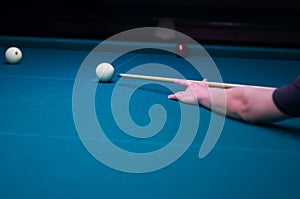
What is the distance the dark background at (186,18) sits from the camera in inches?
194

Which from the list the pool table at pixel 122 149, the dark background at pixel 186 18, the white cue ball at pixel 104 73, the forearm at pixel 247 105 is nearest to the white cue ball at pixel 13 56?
the pool table at pixel 122 149

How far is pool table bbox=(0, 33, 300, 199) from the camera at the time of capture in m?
1.14

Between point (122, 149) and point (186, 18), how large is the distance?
3748mm

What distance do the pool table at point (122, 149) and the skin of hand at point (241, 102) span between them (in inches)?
1.5

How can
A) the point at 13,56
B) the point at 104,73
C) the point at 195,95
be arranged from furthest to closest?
the point at 13,56
the point at 104,73
the point at 195,95

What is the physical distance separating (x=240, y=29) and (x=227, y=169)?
12.7 feet

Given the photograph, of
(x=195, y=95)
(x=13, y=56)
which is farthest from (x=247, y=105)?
(x=13, y=56)

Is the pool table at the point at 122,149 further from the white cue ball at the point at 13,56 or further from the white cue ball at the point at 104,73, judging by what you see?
the white cue ball at the point at 13,56

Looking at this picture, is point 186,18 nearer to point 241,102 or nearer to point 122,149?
point 241,102

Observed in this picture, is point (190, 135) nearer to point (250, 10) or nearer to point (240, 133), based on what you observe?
point (240, 133)

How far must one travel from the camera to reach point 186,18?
196 inches

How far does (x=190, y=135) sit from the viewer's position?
1577 mm

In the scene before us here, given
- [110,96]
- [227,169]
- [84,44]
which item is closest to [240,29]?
[84,44]

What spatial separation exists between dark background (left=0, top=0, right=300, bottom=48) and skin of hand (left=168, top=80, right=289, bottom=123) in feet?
9.63
